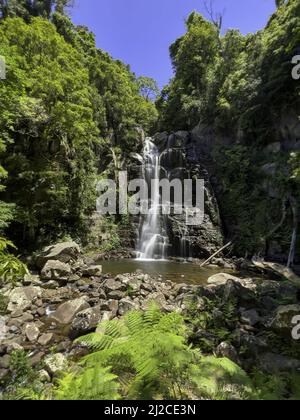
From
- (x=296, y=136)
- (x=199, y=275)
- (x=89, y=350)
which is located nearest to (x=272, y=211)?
(x=296, y=136)

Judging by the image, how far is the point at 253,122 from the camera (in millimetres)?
15375

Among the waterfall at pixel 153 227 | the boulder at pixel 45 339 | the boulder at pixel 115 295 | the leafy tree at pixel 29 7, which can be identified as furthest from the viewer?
the leafy tree at pixel 29 7

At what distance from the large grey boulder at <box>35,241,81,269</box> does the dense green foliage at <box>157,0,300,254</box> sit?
8.29 m

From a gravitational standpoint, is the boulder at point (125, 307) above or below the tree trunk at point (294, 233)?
below

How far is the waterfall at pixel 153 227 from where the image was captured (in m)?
13.2

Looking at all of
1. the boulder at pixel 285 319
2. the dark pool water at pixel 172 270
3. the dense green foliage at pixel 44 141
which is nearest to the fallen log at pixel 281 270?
the dark pool water at pixel 172 270

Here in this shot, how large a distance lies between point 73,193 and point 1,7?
18367 millimetres

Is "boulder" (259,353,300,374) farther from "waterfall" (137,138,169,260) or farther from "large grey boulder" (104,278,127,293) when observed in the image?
"waterfall" (137,138,169,260)

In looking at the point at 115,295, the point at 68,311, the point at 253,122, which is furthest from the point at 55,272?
the point at 253,122

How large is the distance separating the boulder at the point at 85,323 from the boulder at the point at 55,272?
9.28 ft

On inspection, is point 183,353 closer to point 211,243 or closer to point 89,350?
point 89,350

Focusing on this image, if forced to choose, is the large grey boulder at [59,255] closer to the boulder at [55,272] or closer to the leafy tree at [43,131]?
the boulder at [55,272]

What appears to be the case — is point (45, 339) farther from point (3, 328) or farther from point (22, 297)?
point (22, 297)
